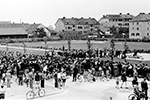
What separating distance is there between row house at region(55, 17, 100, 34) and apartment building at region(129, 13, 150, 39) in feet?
87.4

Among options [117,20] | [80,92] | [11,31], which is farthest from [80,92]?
[117,20]

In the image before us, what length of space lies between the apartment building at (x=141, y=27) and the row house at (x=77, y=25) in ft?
87.4

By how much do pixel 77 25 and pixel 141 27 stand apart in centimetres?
3358

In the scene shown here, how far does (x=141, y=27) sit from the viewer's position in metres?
93.8

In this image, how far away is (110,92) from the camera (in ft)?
64.8

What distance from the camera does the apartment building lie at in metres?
93.1

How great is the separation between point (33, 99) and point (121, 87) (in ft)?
22.7

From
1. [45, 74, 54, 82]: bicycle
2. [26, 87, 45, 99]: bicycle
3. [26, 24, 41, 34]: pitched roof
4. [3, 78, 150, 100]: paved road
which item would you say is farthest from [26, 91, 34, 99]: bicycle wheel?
[26, 24, 41, 34]: pitched roof

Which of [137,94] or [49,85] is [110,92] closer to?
[137,94]

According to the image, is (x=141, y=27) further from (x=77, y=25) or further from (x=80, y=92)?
(x=80, y=92)

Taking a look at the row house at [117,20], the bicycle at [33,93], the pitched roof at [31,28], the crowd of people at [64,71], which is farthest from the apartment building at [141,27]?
the bicycle at [33,93]

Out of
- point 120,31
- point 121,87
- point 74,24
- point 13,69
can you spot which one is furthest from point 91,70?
point 74,24

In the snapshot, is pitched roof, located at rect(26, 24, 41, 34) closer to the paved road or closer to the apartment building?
the apartment building

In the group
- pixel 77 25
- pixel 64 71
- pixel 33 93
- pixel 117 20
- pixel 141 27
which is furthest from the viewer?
pixel 117 20
